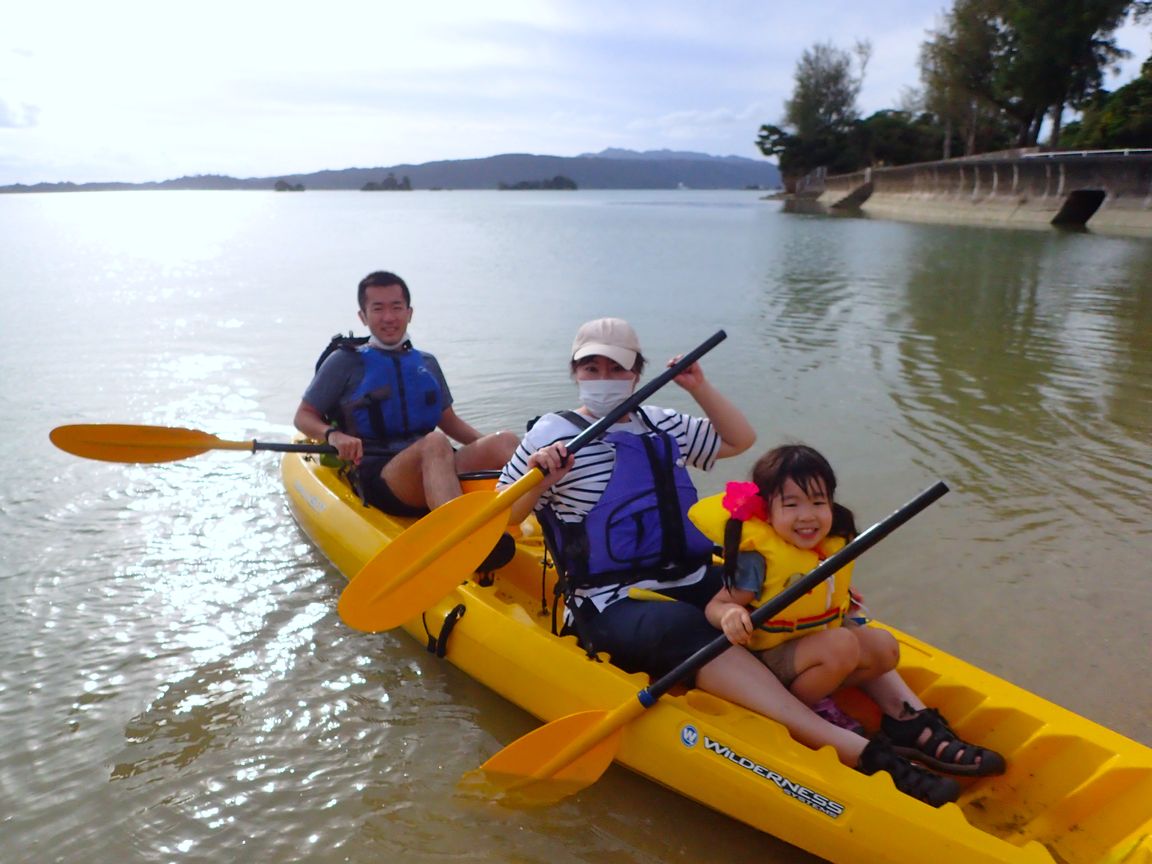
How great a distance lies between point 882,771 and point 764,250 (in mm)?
22686

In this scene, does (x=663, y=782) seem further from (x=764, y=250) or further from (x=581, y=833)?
(x=764, y=250)

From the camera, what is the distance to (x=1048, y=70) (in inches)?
1419

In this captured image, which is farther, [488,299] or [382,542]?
[488,299]

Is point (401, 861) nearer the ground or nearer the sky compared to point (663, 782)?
nearer the ground

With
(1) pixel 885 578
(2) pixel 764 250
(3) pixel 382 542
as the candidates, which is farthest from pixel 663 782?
(2) pixel 764 250

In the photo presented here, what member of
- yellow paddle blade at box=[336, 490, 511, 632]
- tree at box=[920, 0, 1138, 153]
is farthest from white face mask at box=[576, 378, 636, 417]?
tree at box=[920, 0, 1138, 153]

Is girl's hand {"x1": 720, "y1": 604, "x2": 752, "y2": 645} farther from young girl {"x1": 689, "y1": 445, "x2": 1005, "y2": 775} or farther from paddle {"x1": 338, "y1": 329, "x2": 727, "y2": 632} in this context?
paddle {"x1": 338, "y1": 329, "x2": 727, "y2": 632}

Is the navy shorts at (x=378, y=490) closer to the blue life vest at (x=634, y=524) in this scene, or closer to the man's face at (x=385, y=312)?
the man's face at (x=385, y=312)

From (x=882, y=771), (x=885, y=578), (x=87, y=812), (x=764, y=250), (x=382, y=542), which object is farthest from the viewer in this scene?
(x=764, y=250)

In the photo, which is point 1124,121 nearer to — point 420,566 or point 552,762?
point 420,566

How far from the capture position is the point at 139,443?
4.83 meters

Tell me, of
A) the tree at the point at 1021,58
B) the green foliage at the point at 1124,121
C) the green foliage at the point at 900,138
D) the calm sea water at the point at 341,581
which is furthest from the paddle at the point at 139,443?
the green foliage at the point at 900,138

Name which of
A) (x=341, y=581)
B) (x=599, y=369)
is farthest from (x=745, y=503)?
(x=341, y=581)

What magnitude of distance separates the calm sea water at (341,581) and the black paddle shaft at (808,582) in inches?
21.3
